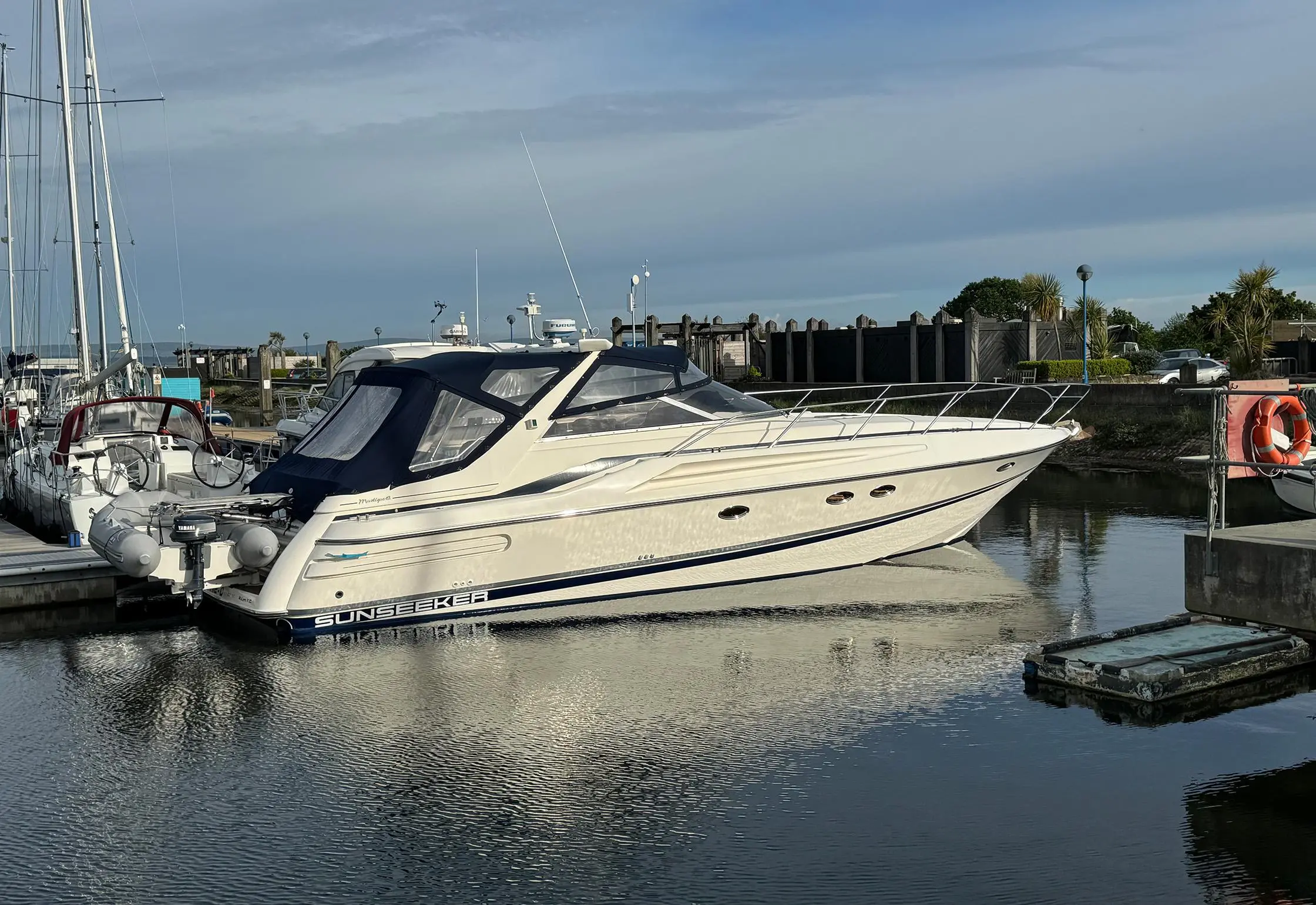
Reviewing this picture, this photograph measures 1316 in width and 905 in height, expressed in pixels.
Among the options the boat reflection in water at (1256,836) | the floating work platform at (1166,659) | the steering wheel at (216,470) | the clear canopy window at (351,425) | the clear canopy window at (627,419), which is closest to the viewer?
the boat reflection in water at (1256,836)

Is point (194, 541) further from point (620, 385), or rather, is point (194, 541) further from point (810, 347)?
point (810, 347)

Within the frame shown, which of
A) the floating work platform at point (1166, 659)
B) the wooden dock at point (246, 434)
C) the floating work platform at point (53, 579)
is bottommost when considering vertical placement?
the floating work platform at point (1166, 659)

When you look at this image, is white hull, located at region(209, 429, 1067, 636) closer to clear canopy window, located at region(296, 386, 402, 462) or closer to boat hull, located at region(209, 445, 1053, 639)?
boat hull, located at region(209, 445, 1053, 639)

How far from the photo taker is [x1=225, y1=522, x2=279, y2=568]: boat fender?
10.2 m

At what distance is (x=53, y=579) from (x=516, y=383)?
4771 millimetres

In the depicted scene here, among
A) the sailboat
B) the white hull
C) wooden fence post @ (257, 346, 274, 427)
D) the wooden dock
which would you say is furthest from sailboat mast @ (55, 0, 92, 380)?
wooden fence post @ (257, 346, 274, 427)

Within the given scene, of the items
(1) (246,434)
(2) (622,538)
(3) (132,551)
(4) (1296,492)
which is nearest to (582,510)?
(2) (622,538)

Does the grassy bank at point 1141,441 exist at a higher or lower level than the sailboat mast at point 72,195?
lower

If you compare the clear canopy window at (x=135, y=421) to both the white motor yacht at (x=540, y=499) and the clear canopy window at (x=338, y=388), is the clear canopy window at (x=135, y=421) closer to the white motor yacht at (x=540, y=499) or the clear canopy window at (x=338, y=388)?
the clear canopy window at (x=338, y=388)

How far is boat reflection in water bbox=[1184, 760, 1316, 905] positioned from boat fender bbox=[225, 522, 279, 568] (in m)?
7.01

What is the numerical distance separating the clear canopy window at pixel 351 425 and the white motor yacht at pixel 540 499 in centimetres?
3

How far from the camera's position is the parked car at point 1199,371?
98.0 ft

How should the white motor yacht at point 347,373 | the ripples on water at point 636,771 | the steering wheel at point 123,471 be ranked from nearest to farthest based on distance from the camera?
the ripples on water at point 636,771 → the steering wheel at point 123,471 → the white motor yacht at point 347,373

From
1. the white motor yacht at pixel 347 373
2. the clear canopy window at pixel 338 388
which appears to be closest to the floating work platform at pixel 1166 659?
the white motor yacht at pixel 347 373
